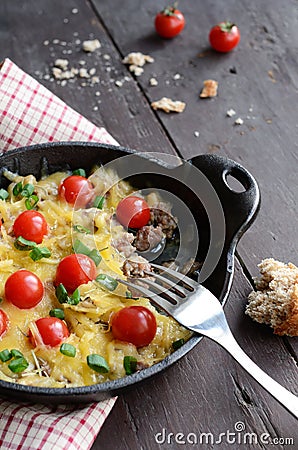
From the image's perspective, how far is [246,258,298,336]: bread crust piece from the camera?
3033 millimetres

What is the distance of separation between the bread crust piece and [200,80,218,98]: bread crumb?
57.1 inches

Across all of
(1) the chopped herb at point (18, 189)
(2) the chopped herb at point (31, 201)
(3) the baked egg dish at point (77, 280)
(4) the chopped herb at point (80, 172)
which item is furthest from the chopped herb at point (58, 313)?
(4) the chopped herb at point (80, 172)

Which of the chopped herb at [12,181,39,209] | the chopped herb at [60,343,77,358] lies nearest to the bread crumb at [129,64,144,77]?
the chopped herb at [12,181,39,209]

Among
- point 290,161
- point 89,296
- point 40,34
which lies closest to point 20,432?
point 89,296

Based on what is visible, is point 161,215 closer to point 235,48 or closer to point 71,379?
point 71,379

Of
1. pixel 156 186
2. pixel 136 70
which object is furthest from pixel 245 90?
pixel 156 186

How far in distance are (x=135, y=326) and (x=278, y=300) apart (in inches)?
27.2

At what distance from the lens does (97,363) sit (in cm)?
271

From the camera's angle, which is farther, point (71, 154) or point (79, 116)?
point (79, 116)

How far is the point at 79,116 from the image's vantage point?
152 inches

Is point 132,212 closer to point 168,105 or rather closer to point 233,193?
point 233,193

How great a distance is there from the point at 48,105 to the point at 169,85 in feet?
3.05

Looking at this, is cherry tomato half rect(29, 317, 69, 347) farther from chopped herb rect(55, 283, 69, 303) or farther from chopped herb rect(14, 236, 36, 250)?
chopped herb rect(14, 236, 36, 250)

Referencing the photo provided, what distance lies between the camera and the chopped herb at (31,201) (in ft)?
10.7
